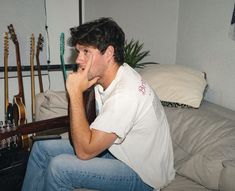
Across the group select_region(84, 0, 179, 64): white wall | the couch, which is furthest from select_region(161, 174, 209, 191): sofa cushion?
select_region(84, 0, 179, 64): white wall

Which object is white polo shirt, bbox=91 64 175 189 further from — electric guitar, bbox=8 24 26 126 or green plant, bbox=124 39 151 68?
green plant, bbox=124 39 151 68

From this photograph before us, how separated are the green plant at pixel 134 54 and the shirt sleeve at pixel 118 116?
1.09 m

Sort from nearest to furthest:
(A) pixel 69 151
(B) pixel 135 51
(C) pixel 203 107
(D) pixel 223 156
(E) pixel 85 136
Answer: (E) pixel 85 136 → (D) pixel 223 156 → (A) pixel 69 151 → (C) pixel 203 107 → (B) pixel 135 51

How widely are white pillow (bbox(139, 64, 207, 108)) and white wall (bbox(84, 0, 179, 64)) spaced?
0.50 m

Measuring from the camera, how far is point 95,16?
2211 mm

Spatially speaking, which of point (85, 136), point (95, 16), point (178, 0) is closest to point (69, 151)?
point (85, 136)

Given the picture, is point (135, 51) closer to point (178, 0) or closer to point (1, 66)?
point (178, 0)

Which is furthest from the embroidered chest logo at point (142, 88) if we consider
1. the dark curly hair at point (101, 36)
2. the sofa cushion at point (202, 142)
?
the sofa cushion at point (202, 142)

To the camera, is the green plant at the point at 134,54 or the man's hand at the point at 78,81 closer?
the man's hand at the point at 78,81

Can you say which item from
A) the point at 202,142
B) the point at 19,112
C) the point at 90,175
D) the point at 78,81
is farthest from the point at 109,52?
the point at 19,112

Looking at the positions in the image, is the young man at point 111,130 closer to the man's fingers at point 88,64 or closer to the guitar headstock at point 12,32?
the man's fingers at point 88,64

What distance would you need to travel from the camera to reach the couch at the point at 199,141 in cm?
122

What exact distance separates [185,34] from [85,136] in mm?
1508

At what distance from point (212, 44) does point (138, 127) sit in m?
1.06
